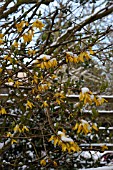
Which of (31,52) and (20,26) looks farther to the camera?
(31,52)

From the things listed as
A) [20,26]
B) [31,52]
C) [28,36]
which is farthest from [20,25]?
[31,52]

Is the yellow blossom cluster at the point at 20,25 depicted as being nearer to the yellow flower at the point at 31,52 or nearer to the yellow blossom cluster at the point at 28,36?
the yellow blossom cluster at the point at 28,36

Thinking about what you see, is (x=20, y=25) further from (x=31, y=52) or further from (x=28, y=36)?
(x=31, y=52)

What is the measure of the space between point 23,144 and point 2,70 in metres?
1.45

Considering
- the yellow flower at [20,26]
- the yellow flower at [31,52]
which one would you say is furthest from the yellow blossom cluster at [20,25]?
the yellow flower at [31,52]

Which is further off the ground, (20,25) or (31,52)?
(20,25)

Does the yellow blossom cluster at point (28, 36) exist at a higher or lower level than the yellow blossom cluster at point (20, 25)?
lower

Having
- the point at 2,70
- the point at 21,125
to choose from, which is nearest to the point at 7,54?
the point at 2,70

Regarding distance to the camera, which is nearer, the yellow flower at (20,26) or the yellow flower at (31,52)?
the yellow flower at (20,26)

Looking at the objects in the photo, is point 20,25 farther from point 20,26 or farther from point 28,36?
point 28,36

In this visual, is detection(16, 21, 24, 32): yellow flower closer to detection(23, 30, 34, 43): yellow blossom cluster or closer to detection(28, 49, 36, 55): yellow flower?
detection(23, 30, 34, 43): yellow blossom cluster

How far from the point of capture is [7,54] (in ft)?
7.28

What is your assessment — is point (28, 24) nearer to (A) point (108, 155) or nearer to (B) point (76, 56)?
(B) point (76, 56)

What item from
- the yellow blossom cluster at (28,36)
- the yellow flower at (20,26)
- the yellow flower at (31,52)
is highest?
the yellow flower at (20,26)
